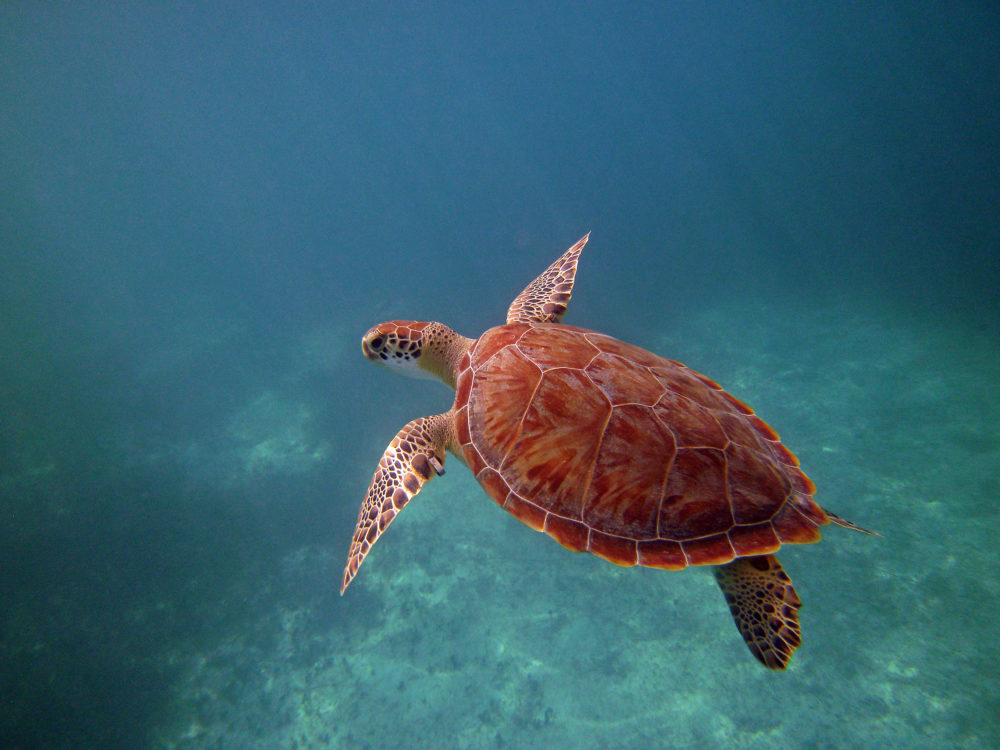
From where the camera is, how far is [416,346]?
12.4 feet

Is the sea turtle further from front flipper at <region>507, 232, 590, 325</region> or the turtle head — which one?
front flipper at <region>507, 232, 590, 325</region>

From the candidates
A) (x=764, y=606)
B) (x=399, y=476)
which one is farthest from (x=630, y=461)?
(x=399, y=476)

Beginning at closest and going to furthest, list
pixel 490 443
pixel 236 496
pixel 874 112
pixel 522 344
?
pixel 490 443
pixel 522 344
pixel 236 496
pixel 874 112

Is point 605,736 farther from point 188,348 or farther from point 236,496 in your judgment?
point 188,348

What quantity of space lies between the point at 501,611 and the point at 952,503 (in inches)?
300

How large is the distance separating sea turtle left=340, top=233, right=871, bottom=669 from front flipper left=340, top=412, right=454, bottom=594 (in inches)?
0.7

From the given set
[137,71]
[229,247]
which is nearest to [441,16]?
[137,71]

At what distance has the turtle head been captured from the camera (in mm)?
3742

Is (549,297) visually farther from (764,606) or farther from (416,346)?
(764,606)

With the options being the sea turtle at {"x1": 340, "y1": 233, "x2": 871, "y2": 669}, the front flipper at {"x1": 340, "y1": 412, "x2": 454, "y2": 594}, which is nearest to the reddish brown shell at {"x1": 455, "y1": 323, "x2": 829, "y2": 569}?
the sea turtle at {"x1": 340, "y1": 233, "x2": 871, "y2": 669}

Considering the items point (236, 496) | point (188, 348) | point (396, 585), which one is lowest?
point (396, 585)

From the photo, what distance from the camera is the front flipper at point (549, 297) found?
13.4 ft

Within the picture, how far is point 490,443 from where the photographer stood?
263cm

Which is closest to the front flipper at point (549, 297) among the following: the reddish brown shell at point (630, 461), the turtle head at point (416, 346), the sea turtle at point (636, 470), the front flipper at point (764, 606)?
the turtle head at point (416, 346)
